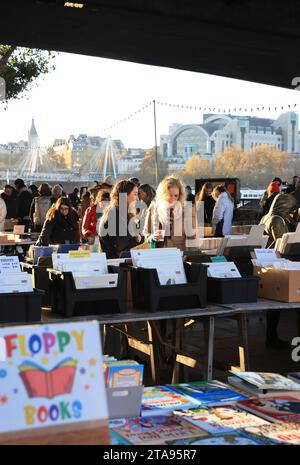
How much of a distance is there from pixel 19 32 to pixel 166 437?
13.8m

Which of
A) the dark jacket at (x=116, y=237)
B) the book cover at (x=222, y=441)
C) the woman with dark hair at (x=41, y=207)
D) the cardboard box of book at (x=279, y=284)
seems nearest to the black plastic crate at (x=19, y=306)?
the cardboard box of book at (x=279, y=284)

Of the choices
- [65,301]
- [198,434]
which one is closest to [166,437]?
[198,434]

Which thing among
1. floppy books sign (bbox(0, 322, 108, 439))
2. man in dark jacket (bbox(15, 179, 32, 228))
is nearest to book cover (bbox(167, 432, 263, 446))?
floppy books sign (bbox(0, 322, 108, 439))

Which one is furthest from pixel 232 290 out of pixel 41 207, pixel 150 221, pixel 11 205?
pixel 11 205

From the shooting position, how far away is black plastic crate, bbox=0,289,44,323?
393 centimetres

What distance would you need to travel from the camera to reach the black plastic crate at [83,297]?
4.13m

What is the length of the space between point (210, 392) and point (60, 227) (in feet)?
21.2

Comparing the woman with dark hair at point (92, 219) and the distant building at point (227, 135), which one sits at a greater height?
the distant building at point (227, 135)

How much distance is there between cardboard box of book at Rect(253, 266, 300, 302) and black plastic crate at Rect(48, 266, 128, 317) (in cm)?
99

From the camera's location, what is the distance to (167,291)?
4.33 metres

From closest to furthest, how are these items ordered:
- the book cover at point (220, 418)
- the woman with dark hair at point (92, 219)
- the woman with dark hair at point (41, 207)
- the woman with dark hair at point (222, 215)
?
1. the book cover at point (220, 418)
2. the woman with dark hair at point (92, 219)
3. the woman with dark hair at point (222, 215)
4. the woman with dark hair at point (41, 207)

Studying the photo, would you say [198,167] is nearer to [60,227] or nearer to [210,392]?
[60,227]

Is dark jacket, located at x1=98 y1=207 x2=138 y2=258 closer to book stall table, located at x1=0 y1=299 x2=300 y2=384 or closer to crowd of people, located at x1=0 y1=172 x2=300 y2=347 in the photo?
crowd of people, located at x1=0 y1=172 x2=300 y2=347

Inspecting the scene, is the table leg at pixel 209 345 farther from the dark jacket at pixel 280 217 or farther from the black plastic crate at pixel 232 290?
the dark jacket at pixel 280 217
